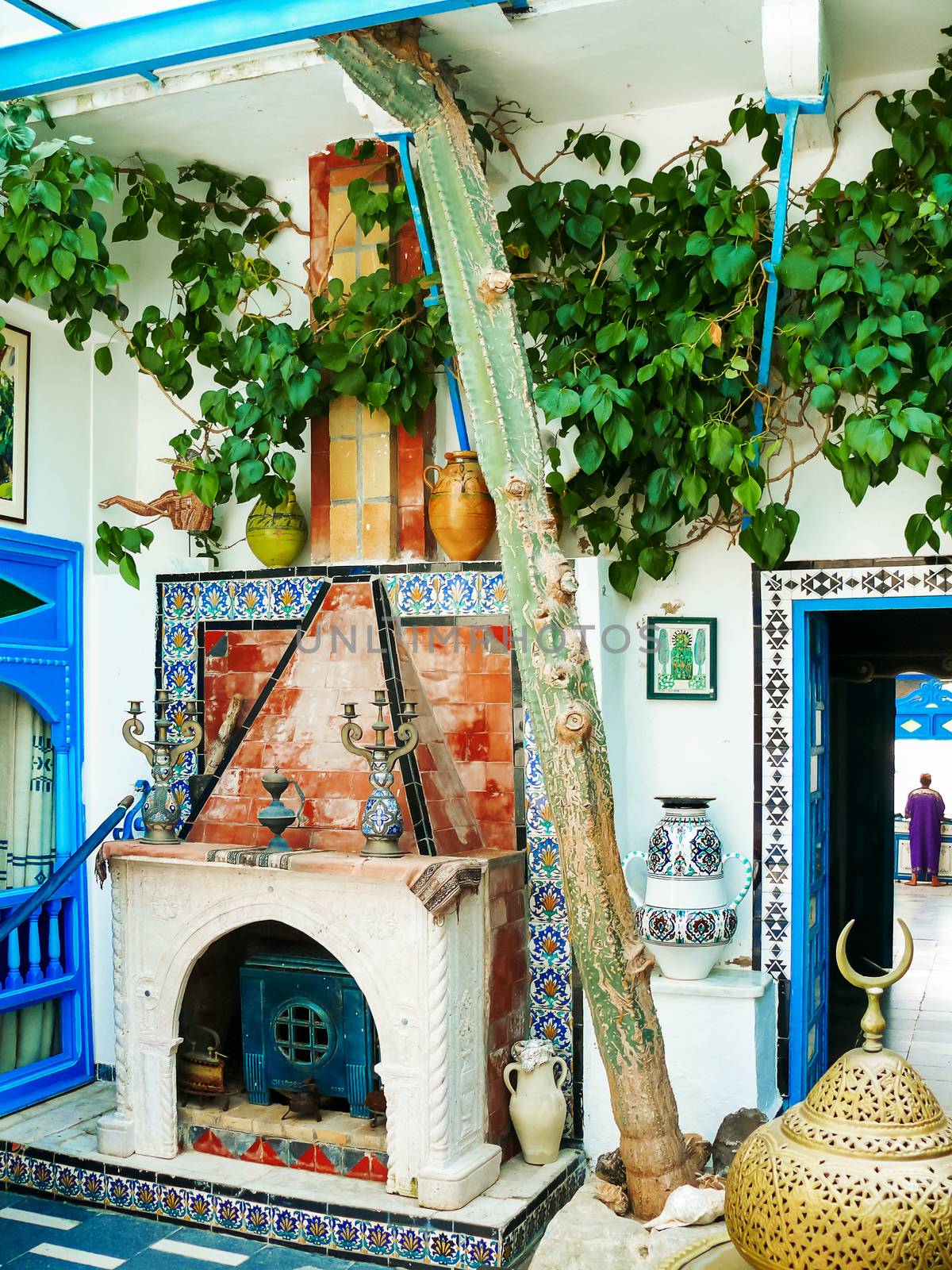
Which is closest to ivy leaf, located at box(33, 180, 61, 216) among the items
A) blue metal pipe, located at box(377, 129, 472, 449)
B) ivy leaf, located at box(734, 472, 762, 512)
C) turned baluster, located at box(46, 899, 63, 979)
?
blue metal pipe, located at box(377, 129, 472, 449)

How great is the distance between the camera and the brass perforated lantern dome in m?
1.21

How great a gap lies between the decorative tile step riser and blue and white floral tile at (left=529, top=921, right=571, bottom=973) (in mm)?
848

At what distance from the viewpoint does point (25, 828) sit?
4.96 metres

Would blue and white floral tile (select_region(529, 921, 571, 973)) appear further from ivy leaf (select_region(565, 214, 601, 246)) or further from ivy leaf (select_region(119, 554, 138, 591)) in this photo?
ivy leaf (select_region(565, 214, 601, 246))

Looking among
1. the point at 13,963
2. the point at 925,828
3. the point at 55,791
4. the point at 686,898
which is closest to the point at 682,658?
the point at 686,898

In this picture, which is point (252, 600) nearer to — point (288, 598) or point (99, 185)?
point (288, 598)

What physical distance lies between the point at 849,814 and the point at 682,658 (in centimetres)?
419

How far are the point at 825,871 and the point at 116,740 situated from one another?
3.00 m

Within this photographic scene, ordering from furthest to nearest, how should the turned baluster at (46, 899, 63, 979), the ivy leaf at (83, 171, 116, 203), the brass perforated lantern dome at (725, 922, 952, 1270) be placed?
the turned baluster at (46, 899, 63, 979) → the ivy leaf at (83, 171, 116, 203) → the brass perforated lantern dome at (725, 922, 952, 1270)

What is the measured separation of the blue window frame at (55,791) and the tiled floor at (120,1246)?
74 centimetres

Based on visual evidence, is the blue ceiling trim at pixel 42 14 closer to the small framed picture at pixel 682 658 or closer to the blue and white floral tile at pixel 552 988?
the small framed picture at pixel 682 658

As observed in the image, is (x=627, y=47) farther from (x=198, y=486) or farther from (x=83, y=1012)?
(x=83, y=1012)

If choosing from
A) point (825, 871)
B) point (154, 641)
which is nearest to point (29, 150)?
point (154, 641)

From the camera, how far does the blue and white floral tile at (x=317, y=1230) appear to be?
393cm
